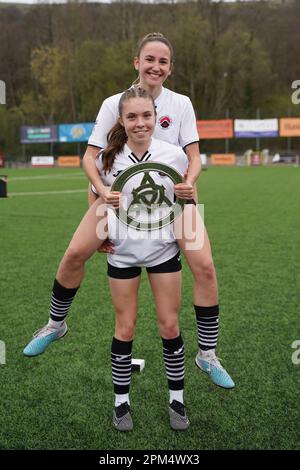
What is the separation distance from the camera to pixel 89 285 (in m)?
6.12

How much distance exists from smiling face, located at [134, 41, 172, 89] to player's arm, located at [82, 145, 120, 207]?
0.50 metres

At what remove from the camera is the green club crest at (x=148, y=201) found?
108 inches

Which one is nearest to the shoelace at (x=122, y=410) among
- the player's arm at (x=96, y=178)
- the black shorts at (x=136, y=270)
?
the black shorts at (x=136, y=270)

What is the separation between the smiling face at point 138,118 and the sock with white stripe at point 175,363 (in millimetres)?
1174

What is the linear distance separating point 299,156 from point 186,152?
42581 millimetres

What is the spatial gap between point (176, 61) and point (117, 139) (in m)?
51.7

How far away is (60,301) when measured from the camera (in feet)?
11.3

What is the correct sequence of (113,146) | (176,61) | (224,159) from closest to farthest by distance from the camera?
1. (113,146)
2. (224,159)
3. (176,61)

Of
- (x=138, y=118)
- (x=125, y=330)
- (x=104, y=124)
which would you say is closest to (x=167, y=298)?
(x=125, y=330)

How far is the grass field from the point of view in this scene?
9.51 feet

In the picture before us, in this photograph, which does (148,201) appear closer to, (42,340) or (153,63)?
(153,63)

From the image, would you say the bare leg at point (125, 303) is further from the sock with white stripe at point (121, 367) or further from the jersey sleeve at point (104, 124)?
the jersey sleeve at point (104, 124)

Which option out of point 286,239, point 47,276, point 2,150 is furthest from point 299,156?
point 47,276
